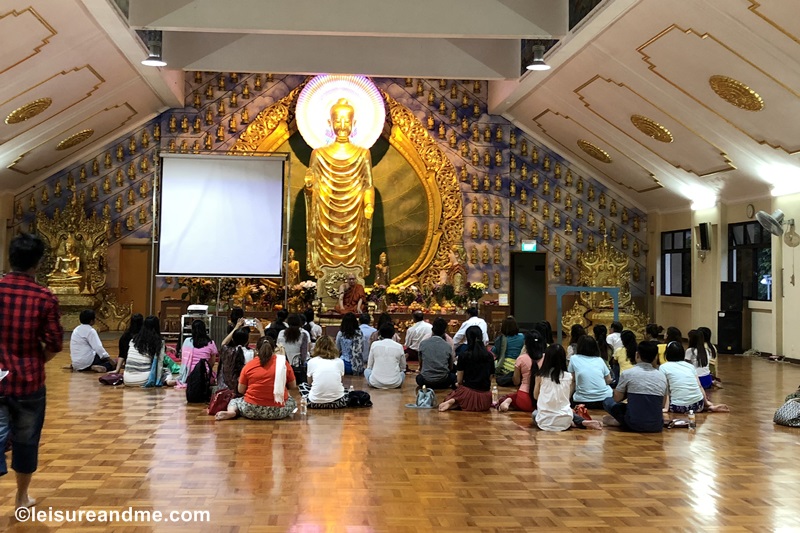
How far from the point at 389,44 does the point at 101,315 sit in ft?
26.4

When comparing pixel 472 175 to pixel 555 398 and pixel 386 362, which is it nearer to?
pixel 386 362

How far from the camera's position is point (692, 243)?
1698cm

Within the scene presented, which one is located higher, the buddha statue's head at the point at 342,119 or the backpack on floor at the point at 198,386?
the buddha statue's head at the point at 342,119

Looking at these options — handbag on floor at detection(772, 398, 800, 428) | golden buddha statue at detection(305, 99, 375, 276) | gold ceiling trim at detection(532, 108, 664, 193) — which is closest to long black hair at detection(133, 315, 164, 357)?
handbag on floor at detection(772, 398, 800, 428)

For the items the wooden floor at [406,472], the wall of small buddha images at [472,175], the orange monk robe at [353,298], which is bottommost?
the wooden floor at [406,472]

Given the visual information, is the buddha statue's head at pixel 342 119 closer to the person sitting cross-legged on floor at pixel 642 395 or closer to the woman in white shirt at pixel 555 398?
the woman in white shirt at pixel 555 398

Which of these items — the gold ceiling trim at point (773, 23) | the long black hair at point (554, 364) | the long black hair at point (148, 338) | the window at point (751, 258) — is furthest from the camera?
the window at point (751, 258)

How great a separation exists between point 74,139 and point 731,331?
41.7ft

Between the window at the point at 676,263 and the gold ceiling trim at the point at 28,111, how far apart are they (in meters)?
12.4

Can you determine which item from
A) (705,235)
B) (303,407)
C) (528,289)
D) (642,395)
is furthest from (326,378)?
(528,289)

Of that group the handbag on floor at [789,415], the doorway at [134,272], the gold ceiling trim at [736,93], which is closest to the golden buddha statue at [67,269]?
the doorway at [134,272]

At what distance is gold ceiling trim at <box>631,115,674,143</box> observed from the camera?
14465 mm

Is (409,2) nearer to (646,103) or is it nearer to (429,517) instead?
(646,103)

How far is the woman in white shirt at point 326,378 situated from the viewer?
8.43 m
